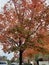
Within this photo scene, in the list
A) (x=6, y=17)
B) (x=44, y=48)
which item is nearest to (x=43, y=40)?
(x=44, y=48)

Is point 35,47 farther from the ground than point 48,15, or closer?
closer

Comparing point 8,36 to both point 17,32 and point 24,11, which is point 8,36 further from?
point 24,11

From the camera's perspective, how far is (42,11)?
71.6ft

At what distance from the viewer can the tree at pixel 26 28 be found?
21.2m

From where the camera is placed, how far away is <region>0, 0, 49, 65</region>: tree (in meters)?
21.2

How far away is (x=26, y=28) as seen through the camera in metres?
21.4

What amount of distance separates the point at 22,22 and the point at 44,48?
2799mm

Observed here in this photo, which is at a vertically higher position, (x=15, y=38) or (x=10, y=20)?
(x=10, y=20)

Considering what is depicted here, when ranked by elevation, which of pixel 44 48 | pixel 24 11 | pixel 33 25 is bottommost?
pixel 44 48

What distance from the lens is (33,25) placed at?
70.2 ft

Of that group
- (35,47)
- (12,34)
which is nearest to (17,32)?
(12,34)

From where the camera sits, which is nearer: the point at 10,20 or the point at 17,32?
the point at 17,32

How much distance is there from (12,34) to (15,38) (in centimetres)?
42

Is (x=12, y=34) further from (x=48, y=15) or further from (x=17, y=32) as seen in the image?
(x=48, y=15)
